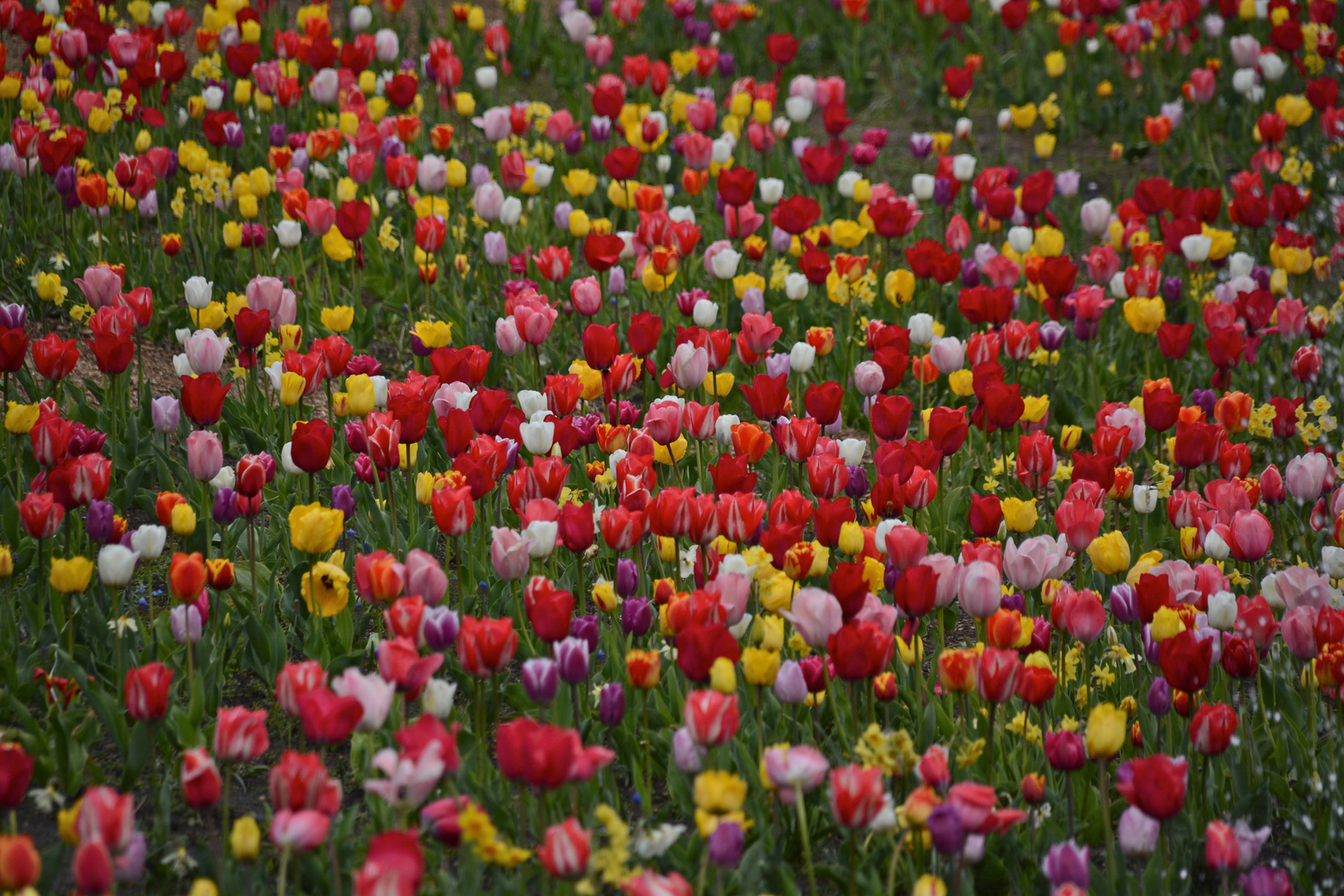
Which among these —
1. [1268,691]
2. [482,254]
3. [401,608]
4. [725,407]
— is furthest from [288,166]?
[1268,691]

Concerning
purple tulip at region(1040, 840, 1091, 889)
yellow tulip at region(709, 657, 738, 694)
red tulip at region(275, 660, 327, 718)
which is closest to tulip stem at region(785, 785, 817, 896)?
yellow tulip at region(709, 657, 738, 694)

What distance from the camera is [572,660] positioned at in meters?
2.62

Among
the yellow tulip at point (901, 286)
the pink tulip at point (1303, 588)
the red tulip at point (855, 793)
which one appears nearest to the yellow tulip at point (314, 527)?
the red tulip at point (855, 793)

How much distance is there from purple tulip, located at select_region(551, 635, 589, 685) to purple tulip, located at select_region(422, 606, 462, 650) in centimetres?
24

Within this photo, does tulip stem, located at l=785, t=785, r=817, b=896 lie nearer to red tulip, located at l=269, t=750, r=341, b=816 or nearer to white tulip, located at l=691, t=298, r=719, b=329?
red tulip, located at l=269, t=750, r=341, b=816

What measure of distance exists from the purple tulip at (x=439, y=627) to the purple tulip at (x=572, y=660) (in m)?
0.24

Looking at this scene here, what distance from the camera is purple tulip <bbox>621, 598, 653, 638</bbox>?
2.96 m

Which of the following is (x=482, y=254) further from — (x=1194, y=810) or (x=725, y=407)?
(x=1194, y=810)

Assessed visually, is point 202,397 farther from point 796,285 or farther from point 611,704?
point 796,285

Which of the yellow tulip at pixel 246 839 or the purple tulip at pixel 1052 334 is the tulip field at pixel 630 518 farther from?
the purple tulip at pixel 1052 334

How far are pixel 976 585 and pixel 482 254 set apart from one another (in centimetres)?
404

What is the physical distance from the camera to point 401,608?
254 cm

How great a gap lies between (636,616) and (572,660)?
0.37 meters

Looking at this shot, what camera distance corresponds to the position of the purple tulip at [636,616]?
296cm
